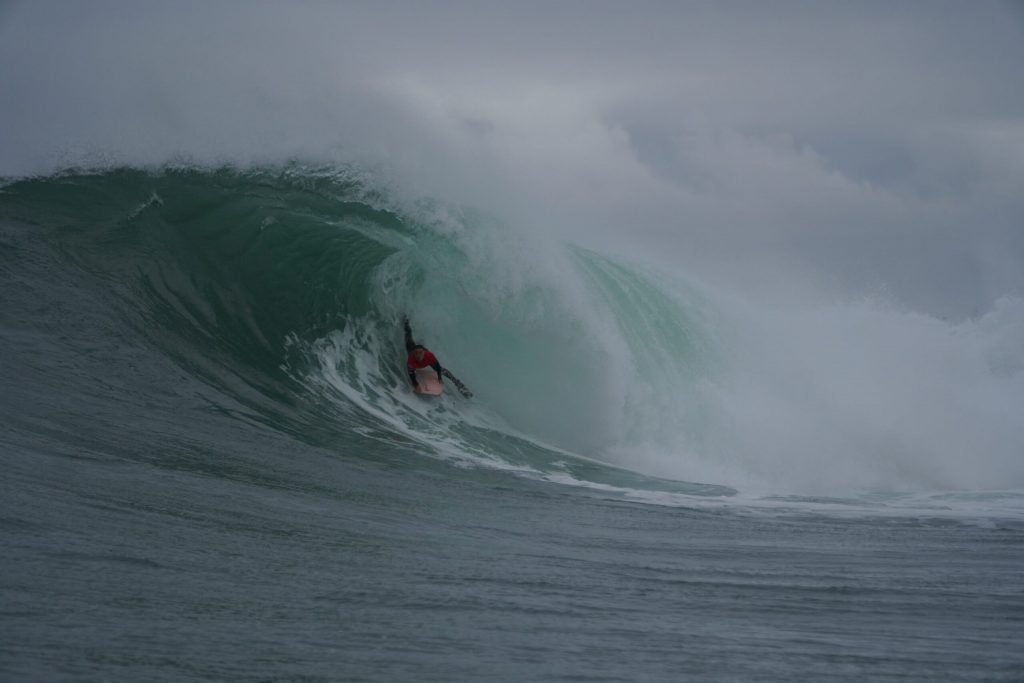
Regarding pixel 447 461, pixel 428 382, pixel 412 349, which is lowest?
pixel 447 461

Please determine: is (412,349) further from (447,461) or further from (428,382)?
(447,461)

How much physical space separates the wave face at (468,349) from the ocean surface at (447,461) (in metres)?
0.06

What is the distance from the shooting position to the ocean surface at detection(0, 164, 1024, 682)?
428cm

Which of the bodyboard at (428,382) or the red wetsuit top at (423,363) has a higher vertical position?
the red wetsuit top at (423,363)

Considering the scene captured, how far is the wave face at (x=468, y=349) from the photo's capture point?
1039 cm

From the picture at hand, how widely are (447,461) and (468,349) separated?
173 inches

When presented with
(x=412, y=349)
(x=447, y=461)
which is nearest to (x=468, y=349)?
(x=412, y=349)

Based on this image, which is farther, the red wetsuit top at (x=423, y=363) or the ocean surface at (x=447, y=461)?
the red wetsuit top at (x=423, y=363)

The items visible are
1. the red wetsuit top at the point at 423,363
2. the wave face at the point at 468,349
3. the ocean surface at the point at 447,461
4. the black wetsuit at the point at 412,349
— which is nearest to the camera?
the ocean surface at the point at 447,461

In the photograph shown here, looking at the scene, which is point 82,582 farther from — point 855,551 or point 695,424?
point 695,424

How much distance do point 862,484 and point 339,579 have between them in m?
8.43

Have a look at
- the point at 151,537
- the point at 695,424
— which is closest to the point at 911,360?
the point at 695,424

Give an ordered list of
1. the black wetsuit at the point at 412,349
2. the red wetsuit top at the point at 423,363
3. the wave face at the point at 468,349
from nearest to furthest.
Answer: the wave face at the point at 468,349
the black wetsuit at the point at 412,349
the red wetsuit top at the point at 423,363

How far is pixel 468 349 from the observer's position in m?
13.3
